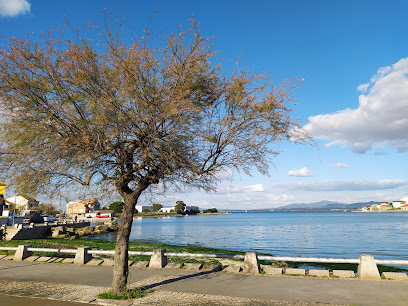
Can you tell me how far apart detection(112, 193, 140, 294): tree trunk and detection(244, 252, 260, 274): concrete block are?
4654mm

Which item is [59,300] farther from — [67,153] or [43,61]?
[43,61]

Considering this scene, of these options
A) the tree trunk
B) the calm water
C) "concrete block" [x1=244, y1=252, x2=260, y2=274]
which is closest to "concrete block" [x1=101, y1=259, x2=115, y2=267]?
the tree trunk

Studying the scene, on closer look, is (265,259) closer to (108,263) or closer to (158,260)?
(158,260)

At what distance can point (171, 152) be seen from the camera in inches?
343

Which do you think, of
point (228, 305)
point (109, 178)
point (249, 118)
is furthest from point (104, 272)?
point (249, 118)

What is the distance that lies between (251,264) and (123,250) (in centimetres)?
495

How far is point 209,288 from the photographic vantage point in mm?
9578

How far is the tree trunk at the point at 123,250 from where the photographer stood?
8.99m

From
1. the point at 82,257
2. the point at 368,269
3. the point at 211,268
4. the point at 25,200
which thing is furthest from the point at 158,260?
the point at 25,200

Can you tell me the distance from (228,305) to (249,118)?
5065 mm

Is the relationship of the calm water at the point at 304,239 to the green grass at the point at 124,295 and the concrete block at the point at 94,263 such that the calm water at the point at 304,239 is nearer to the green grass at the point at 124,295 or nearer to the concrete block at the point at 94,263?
the concrete block at the point at 94,263

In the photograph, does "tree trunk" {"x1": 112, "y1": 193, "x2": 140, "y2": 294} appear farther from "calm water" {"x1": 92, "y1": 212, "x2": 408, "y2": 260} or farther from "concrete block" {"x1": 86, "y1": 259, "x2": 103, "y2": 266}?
"calm water" {"x1": 92, "y1": 212, "x2": 408, "y2": 260}

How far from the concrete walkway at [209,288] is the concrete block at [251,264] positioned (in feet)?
1.66

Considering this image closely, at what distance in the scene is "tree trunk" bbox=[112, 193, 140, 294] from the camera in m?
8.99
